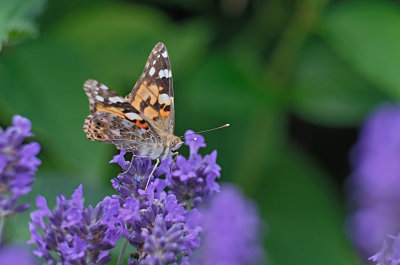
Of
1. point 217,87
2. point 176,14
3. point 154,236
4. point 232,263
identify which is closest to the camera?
point 154,236

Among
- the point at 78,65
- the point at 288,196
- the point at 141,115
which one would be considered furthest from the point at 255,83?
the point at 141,115

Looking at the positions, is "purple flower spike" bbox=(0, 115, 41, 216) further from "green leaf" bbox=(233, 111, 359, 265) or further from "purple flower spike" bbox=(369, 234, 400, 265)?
"green leaf" bbox=(233, 111, 359, 265)

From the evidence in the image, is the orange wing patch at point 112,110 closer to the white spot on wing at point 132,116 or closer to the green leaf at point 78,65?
the white spot on wing at point 132,116

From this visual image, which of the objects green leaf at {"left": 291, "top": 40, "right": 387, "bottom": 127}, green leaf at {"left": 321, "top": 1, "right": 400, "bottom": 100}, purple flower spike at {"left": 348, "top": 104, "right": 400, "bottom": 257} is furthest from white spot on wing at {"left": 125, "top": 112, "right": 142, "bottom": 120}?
green leaf at {"left": 291, "top": 40, "right": 387, "bottom": 127}

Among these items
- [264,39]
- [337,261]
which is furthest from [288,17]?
[337,261]

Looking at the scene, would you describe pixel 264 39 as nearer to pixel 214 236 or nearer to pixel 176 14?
pixel 176 14

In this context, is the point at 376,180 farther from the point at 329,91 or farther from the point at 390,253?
the point at 390,253
